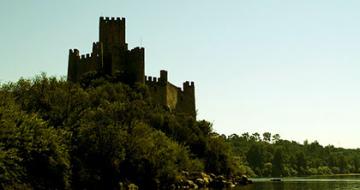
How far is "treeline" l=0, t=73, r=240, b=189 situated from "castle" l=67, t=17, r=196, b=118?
7.98 meters

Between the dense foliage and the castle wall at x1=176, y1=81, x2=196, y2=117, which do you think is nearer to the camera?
the dense foliage

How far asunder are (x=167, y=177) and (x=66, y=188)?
591 inches

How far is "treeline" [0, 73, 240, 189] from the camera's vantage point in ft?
122

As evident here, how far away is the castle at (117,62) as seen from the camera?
249 feet

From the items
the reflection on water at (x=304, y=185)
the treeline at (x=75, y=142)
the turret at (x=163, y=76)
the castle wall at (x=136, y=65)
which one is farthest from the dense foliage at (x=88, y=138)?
the reflection on water at (x=304, y=185)

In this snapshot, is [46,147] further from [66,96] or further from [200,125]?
[200,125]

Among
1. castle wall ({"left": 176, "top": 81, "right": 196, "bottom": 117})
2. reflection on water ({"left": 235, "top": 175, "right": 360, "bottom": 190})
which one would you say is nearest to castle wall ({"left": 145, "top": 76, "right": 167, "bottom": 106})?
castle wall ({"left": 176, "top": 81, "right": 196, "bottom": 117})

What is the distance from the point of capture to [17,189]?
3494 cm

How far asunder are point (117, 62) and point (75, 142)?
3096 cm

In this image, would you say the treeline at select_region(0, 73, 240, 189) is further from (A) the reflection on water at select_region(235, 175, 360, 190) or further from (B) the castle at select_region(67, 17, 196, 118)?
(A) the reflection on water at select_region(235, 175, 360, 190)

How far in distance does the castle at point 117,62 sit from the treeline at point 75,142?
7.98 meters

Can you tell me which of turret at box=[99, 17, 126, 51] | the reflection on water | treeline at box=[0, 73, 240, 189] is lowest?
the reflection on water

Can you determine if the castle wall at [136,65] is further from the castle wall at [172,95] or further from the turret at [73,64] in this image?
the turret at [73,64]

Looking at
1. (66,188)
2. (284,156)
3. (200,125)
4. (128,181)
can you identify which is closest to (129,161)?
(128,181)
